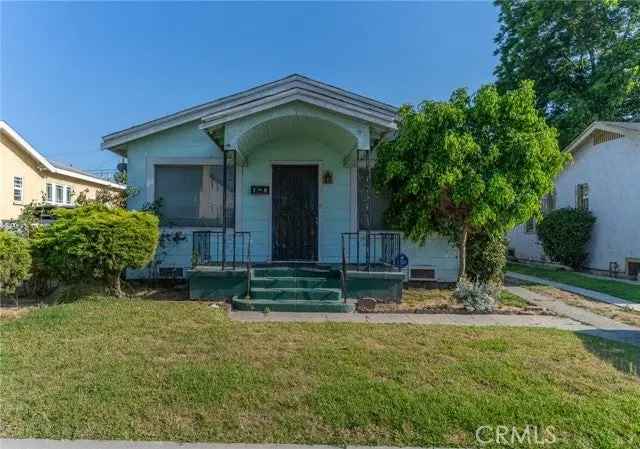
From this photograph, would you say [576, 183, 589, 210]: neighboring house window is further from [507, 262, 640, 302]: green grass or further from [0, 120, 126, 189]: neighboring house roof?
[0, 120, 126, 189]: neighboring house roof

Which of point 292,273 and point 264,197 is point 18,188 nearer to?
point 264,197

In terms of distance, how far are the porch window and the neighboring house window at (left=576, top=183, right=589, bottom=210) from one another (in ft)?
43.4

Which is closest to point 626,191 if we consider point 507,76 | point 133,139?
point 507,76

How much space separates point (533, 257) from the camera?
699 inches

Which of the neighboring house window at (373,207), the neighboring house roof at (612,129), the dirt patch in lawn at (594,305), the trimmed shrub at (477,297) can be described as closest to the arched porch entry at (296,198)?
the neighboring house window at (373,207)

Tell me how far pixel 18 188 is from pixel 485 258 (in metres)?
19.2

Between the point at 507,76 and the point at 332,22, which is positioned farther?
the point at 507,76

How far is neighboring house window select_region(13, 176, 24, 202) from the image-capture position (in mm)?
17188

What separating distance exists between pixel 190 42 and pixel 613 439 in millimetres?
14352

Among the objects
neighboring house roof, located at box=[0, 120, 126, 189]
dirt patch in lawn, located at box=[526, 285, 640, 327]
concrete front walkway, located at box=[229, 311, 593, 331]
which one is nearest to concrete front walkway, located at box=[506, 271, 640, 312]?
dirt patch in lawn, located at box=[526, 285, 640, 327]

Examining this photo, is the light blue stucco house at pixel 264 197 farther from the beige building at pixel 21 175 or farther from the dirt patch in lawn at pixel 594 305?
the beige building at pixel 21 175

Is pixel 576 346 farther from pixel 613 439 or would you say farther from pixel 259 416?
pixel 259 416

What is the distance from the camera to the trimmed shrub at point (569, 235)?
1398cm

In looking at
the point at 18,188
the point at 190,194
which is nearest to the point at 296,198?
the point at 190,194
